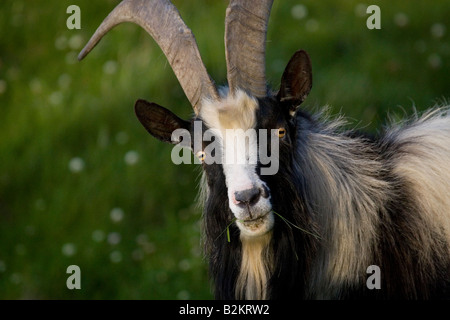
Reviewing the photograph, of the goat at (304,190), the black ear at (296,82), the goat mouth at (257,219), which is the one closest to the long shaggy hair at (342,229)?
the goat at (304,190)

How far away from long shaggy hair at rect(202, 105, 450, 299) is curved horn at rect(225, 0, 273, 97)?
205 millimetres

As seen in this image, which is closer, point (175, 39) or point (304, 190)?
point (304, 190)

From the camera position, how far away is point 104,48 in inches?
407

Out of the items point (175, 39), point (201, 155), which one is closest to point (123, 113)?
point (175, 39)

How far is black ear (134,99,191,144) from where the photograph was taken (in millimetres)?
5379

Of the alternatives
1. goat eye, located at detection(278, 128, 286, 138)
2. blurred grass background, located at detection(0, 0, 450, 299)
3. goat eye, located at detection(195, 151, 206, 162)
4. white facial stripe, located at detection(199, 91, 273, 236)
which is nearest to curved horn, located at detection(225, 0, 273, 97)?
white facial stripe, located at detection(199, 91, 273, 236)

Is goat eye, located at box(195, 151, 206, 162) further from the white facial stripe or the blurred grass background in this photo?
the blurred grass background

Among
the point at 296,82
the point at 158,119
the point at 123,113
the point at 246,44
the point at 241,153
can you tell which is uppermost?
the point at 123,113

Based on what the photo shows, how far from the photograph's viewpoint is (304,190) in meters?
5.18

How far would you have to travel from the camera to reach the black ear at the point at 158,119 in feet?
17.6

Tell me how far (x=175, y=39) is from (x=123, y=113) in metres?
4.00

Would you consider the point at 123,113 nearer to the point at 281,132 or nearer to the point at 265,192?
the point at 281,132
